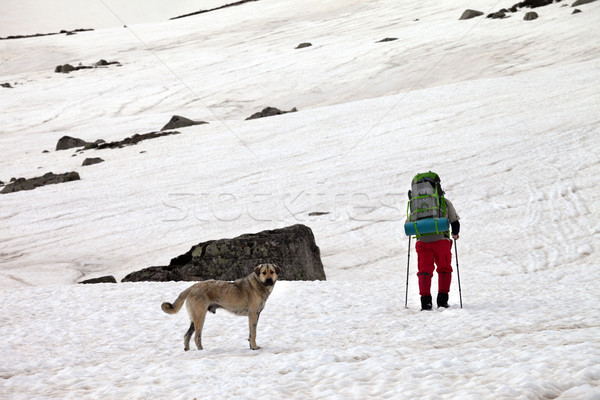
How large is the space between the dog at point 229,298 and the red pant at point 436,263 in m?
2.55

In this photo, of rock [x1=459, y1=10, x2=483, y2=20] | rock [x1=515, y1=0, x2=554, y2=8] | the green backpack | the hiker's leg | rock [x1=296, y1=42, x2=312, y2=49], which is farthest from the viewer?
rock [x1=296, y1=42, x2=312, y2=49]

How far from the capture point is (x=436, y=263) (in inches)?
332

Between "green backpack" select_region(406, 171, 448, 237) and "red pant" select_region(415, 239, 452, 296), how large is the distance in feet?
0.95

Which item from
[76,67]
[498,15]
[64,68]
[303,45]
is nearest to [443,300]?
[498,15]

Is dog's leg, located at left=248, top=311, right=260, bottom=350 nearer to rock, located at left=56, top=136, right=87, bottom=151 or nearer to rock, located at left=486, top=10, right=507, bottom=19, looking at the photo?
rock, located at left=56, top=136, right=87, bottom=151

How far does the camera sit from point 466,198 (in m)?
18.0

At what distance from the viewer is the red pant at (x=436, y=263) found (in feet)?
27.6

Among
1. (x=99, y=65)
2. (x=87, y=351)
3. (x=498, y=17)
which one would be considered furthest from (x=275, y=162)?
(x=99, y=65)

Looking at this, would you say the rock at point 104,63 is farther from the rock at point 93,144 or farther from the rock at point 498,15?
the rock at point 498,15

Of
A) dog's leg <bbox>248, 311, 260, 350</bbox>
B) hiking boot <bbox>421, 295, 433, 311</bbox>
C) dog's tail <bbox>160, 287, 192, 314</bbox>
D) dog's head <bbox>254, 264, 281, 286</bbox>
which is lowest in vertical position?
hiking boot <bbox>421, 295, 433, 311</bbox>

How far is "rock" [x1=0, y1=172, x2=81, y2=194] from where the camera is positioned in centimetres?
2530

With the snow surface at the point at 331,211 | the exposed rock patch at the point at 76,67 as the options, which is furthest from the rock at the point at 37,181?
the exposed rock patch at the point at 76,67

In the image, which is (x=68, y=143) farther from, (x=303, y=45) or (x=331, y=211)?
(x=303, y=45)

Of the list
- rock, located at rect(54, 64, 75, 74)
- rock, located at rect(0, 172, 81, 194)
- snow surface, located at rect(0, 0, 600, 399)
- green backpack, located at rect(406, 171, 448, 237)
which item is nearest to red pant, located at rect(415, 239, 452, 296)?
green backpack, located at rect(406, 171, 448, 237)
